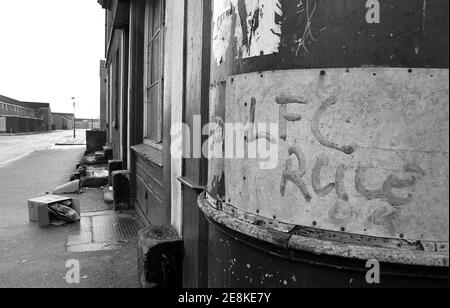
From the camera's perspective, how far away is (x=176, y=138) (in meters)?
3.79

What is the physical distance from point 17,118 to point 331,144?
59427 millimetres

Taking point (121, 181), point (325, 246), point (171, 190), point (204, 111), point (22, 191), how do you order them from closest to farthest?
point (325, 246) → point (204, 111) → point (171, 190) → point (121, 181) → point (22, 191)

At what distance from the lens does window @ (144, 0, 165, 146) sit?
18.9 ft

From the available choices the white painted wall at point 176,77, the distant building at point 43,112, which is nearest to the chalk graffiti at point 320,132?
the white painted wall at point 176,77

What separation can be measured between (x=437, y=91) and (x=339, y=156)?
17.1 inches

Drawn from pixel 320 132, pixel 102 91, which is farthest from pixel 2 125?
pixel 320 132

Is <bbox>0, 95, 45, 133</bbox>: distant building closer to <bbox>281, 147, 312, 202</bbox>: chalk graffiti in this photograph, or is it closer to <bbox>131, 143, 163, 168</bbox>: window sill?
<bbox>131, 143, 163, 168</bbox>: window sill

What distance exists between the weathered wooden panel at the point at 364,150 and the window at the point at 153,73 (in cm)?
405

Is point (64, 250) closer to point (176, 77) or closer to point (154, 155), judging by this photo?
point (154, 155)

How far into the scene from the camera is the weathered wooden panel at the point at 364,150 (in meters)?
1.59

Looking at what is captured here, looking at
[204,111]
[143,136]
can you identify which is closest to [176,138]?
[204,111]

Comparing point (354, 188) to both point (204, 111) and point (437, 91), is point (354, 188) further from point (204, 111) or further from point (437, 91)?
point (204, 111)

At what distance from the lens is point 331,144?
170cm

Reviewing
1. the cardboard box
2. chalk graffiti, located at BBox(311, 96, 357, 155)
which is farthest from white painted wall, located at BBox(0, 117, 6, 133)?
chalk graffiti, located at BBox(311, 96, 357, 155)
